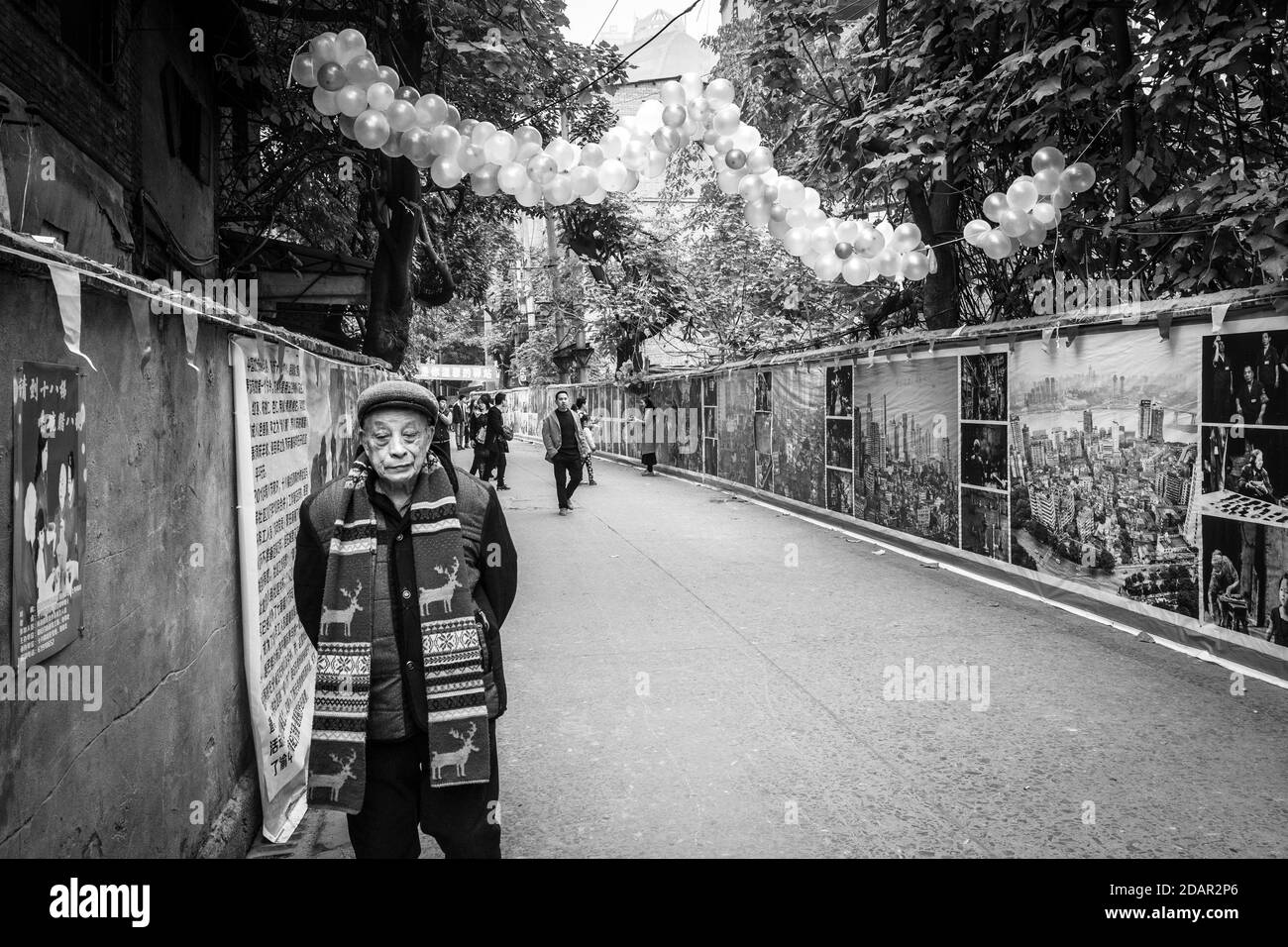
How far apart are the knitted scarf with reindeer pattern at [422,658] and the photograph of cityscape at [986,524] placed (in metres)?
8.08

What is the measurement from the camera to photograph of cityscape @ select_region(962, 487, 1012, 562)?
392 inches

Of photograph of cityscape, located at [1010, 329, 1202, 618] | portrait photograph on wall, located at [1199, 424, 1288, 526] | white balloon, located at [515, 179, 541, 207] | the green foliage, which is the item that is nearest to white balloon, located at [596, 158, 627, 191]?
white balloon, located at [515, 179, 541, 207]

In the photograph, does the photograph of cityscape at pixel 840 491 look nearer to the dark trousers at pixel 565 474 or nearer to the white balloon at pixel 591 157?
the dark trousers at pixel 565 474

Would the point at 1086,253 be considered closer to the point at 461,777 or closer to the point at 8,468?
the point at 461,777

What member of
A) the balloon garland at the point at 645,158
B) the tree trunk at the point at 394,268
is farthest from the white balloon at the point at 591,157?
the tree trunk at the point at 394,268

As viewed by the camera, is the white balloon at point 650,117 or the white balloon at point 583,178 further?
the white balloon at point 650,117

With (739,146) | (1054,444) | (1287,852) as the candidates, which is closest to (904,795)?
(1287,852)

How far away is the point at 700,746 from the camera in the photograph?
5.24 m

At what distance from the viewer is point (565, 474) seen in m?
15.8

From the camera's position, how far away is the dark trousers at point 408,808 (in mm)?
2951

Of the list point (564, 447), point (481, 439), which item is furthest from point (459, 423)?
point (564, 447)

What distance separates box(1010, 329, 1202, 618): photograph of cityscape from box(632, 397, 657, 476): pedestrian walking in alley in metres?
16.1

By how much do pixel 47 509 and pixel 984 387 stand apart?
9279mm

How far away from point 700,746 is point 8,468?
3.79 meters
